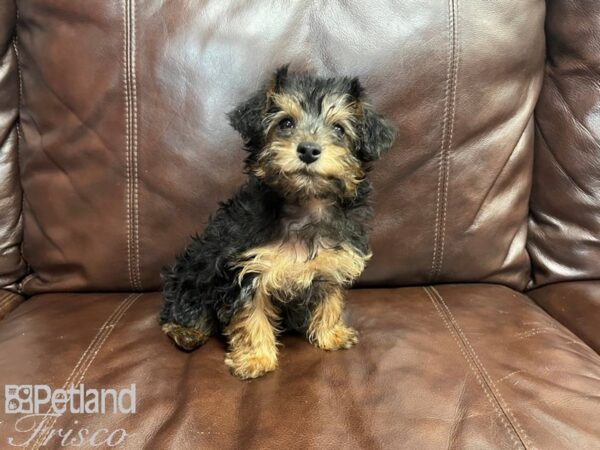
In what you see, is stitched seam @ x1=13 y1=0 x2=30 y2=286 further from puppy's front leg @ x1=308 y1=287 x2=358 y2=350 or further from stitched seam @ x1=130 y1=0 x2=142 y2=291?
puppy's front leg @ x1=308 y1=287 x2=358 y2=350

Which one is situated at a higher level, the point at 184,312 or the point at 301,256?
the point at 301,256

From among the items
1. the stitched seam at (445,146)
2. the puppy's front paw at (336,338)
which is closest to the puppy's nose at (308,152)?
the puppy's front paw at (336,338)

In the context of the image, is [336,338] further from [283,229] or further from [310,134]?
[310,134]

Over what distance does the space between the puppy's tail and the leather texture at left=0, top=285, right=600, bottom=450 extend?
4cm

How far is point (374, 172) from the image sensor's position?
223cm

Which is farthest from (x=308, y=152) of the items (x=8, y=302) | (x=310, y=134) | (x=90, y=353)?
(x=8, y=302)

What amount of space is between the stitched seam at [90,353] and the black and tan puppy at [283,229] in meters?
0.19

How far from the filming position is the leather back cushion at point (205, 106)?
210 centimetres

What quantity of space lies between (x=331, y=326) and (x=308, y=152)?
0.68 meters

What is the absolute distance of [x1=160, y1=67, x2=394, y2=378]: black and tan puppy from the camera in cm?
179

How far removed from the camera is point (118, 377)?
5.55 ft

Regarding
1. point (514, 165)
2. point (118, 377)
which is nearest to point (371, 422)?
→ point (118, 377)

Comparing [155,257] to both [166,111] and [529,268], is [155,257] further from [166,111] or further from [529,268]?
[529,268]

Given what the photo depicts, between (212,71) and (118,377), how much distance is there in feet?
3.94
